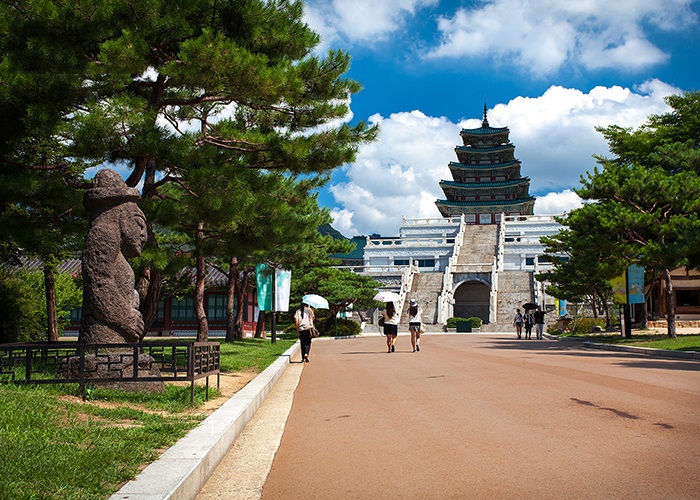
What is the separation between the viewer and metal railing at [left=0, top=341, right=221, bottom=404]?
7.31m

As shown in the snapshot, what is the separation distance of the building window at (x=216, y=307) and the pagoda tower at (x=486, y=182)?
42.1 m

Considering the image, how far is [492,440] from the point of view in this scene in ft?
19.1

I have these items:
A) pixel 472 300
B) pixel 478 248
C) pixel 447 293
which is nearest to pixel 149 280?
pixel 447 293

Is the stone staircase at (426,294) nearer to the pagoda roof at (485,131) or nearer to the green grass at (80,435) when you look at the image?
the pagoda roof at (485,131)

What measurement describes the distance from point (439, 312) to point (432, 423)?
4226cm

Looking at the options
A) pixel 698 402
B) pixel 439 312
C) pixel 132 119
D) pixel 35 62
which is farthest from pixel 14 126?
pixel 439 312

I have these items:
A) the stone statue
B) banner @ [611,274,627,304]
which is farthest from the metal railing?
banner @ [611,274,627,304]

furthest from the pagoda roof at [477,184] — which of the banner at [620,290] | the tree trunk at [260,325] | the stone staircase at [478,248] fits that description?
the banner at [620,290]

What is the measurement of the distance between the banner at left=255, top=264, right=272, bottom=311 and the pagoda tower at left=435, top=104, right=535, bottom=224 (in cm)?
5351

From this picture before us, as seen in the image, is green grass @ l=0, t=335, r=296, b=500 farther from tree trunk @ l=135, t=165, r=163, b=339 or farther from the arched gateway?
the arched gateway

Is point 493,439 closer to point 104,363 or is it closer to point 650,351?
point 104,363

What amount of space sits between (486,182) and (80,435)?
74729mm

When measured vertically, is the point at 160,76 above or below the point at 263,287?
above

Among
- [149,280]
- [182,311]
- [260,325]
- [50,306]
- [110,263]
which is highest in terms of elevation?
[110,263]
